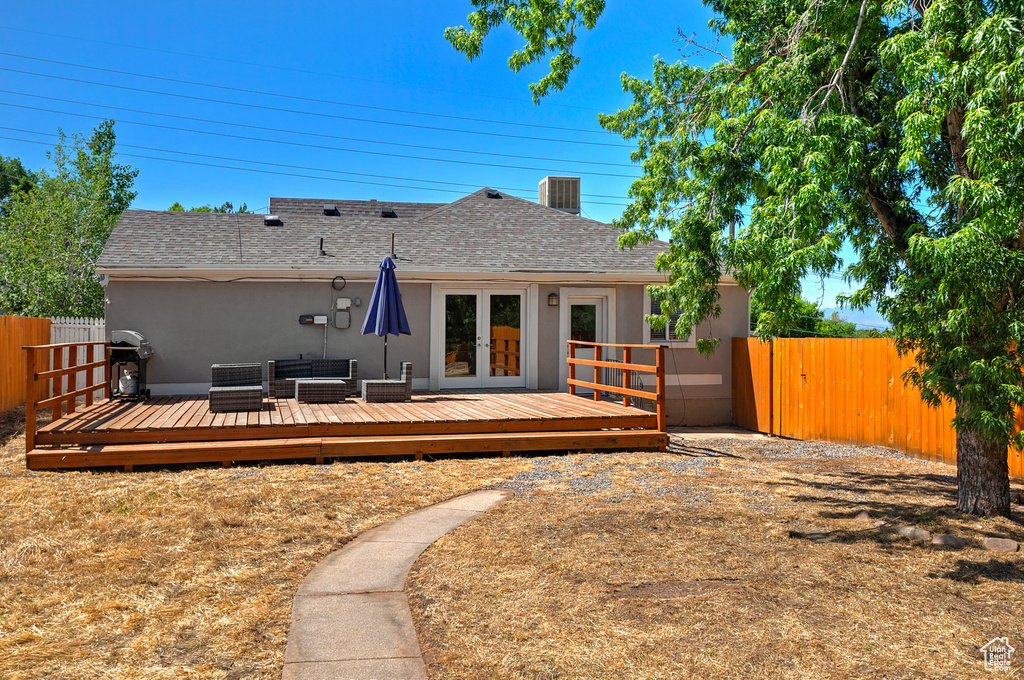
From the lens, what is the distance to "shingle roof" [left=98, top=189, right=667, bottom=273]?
13023 mm

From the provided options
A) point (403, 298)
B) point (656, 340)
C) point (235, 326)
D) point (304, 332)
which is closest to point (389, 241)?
point (403, 298)

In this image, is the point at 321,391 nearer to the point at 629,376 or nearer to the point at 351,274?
the point at 351,274

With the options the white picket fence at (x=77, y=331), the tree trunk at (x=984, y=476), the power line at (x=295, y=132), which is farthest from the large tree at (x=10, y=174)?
the tree trunk at (x=984, y=476)

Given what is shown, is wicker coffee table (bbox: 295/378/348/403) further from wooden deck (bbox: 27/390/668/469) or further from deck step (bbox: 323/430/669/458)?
deck step (bbox: 323/430/669/458)

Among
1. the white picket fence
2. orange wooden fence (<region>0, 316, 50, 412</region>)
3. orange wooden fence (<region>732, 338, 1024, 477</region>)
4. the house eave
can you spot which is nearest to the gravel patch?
orange wooden fence (<region>732, 338, 1024, 477</region>)

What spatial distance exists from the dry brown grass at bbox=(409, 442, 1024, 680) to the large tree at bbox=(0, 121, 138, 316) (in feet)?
67.4

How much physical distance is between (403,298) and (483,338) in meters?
1.73

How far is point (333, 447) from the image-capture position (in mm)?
8570

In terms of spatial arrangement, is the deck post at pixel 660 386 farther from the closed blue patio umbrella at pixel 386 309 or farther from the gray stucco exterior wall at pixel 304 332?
the closed blue patio umbrella at pixel 386 309

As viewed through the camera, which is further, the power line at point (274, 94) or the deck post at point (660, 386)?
the power line at point (274, 94)

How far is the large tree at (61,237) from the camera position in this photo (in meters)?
21.2

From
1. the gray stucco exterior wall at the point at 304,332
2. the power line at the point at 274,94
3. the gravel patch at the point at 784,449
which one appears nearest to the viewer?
the gravel patch at the point at 784,449

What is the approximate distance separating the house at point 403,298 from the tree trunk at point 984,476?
6.07m

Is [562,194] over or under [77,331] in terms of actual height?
over
